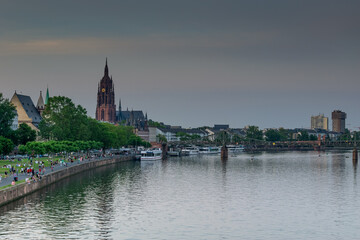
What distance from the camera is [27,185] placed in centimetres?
6059

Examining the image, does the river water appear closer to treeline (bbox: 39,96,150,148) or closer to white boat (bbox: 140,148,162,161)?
treeline (bbox: 39,96,150,148)

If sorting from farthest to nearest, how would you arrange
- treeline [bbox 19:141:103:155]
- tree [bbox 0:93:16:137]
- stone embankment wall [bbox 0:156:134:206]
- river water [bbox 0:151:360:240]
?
tree [bbox 0:93:16:137] → treeline [bbox 19:141:103:155] → stone embankment wall [bbox 0:156:134:206] → river water [bbox 0:151:360:240]

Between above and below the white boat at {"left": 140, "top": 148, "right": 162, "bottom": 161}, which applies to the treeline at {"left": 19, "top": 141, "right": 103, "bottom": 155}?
above

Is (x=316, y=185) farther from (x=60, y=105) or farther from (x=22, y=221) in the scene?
(x=60, y=105)

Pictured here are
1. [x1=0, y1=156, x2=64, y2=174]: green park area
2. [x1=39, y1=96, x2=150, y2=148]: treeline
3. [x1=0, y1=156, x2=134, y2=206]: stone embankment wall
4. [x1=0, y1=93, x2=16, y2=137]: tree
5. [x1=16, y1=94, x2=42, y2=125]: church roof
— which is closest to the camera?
[x1=0, y1=156, x2=134, y2=206]: stone embankment wall

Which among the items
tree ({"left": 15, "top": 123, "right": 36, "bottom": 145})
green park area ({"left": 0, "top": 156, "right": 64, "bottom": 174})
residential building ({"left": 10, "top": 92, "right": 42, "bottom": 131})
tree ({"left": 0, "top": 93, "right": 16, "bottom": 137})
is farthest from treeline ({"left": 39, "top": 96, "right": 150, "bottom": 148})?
green park area ({"left": 0, "top": 156, "right": 64, "bottom": 174})

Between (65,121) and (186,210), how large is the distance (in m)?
78.4

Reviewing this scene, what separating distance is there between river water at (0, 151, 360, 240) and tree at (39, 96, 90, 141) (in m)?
45.4

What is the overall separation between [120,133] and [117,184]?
99.2m

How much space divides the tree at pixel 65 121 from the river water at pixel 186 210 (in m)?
45.4

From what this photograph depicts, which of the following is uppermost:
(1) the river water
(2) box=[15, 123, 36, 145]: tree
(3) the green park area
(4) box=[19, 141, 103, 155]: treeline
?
(2) box=[15, 123, 36, 145]: tree

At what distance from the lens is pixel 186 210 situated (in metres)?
54.5

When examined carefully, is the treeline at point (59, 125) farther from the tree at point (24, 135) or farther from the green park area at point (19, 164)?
the green park area at point (19, 164)

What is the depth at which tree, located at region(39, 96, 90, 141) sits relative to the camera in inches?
5034
